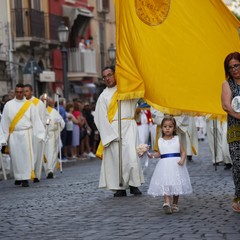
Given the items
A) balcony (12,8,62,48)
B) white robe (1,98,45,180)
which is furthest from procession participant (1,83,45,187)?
balcony (12,8,62,48)

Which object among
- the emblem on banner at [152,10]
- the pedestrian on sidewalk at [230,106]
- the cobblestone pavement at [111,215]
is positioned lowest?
the cobblestone pavement at [111,215]

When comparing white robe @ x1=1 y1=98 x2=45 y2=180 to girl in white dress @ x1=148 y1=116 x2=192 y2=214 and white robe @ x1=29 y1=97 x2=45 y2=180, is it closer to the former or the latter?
white robe @ x1=29 y1=97 x2=45 y2=180

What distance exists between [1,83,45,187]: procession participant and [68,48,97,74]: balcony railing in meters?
29.0

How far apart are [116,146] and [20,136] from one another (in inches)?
190

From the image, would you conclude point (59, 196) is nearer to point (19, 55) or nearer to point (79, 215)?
point (79, 215)

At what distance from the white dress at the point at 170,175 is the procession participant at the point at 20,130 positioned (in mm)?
7078

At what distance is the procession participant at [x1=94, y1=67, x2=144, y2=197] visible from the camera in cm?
1452

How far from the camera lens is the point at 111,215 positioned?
1174cm

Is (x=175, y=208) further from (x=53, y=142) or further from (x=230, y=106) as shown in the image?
(x=53, y=142)

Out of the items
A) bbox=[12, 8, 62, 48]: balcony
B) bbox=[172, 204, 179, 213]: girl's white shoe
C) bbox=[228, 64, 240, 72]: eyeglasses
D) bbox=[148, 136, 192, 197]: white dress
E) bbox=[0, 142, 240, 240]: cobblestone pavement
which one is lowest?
bbox=[0, 142, 240, 240]: cobblestone pavement

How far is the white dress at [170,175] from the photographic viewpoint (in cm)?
1186

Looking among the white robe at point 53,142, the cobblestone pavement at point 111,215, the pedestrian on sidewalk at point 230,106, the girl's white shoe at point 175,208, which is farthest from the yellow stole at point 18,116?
the pedestrian on sidewalk at point 230,106

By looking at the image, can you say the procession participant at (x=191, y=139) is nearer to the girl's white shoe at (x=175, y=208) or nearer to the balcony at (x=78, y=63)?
the girl's white shoe at (x=175, y=208)

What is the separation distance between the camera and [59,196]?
14930 mm
